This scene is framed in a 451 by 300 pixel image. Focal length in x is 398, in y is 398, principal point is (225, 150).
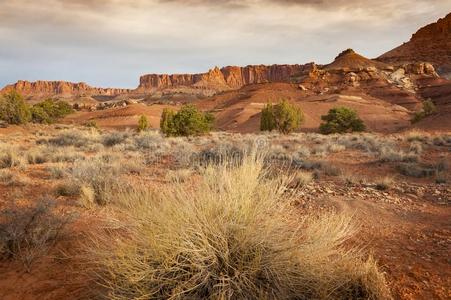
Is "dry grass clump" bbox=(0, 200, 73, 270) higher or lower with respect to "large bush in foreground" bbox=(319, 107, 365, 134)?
higher

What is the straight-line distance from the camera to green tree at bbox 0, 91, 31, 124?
41.8 meters

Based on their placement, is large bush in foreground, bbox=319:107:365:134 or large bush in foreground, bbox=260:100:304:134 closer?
large bush in foreground, bbox=260:100:304:134

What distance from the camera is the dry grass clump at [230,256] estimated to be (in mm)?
3219

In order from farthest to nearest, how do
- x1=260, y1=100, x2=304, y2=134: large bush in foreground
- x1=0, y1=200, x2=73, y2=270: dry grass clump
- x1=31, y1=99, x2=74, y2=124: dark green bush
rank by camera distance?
x1=31, y1=99, x2=74, y2=124: dark green bush → x1=260, y1=100, x2=304, y2=134: large bush in foreground → x1=0, y1=200, x2=73, y2=270: dry grass clump

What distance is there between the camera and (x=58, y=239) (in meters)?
5.20

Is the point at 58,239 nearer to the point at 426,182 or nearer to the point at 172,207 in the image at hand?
the point at 172,207

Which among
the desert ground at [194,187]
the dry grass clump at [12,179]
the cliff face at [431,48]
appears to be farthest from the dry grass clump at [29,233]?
the cliff face at [431,48]

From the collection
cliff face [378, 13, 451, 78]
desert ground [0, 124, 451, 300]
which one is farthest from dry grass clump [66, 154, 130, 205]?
cliff face [378, 13, 451, 78]

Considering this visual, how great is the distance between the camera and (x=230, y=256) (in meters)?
3.34

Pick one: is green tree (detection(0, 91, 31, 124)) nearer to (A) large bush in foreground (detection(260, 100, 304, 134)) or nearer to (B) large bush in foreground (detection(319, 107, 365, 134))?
(A) large bush in foreground (detection(260, 100, 304, 134))

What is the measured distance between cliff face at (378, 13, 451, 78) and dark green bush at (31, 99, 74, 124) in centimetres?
7673

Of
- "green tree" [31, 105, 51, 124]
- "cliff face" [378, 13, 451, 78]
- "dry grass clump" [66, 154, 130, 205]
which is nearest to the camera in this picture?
"dry grass clump" [66, 154, 130, 205]

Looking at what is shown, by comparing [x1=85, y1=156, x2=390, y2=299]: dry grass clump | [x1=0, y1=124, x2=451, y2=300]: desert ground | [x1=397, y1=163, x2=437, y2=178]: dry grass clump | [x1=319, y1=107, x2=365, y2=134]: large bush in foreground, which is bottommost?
[x1=319, y1=107, x2=365, y2=134]: large bush in foreground

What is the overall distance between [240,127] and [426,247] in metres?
48.0
